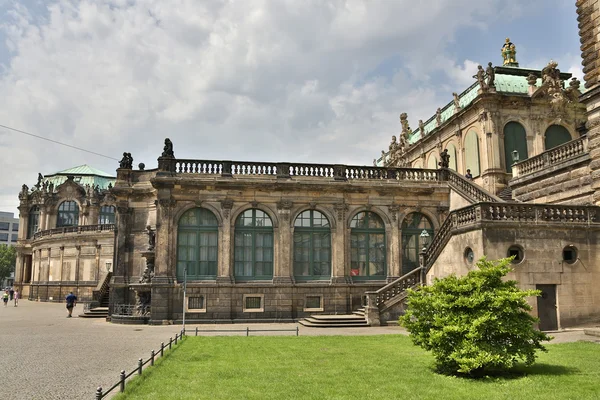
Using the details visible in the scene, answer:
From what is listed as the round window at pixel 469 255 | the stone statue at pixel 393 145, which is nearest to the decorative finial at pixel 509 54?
the stone statue at pixel 393 145

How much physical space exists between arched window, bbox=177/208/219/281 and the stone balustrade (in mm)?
2522

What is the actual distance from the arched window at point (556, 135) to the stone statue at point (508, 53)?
28.3ft

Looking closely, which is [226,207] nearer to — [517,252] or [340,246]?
[340,246]

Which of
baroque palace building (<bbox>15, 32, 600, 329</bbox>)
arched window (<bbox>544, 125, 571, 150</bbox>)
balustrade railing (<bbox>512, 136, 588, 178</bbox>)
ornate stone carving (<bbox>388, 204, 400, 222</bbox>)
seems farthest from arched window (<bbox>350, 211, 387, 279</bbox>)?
arched window (<bbox>544, 125, 571, 150</bbox>)

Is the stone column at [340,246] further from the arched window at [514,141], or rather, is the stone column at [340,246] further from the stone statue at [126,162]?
the stone statue at [126,162]

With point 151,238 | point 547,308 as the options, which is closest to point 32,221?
point 151,238

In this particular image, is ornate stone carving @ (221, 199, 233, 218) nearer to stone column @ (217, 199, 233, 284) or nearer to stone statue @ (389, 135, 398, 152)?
stone column @ (217, 199, 233, 284)

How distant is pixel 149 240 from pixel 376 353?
17686 millimetres

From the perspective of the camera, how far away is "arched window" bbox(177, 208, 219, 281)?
2839 centimetres

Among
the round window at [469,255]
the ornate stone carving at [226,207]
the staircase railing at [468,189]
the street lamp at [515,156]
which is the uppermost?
the street lamp at [515,156]

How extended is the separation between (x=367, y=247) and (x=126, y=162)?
1639cm

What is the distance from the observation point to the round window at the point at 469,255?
21.8 metres

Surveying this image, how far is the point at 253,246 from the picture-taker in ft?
95.7

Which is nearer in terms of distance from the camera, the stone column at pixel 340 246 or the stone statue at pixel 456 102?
the stone column at pixel 340 246
